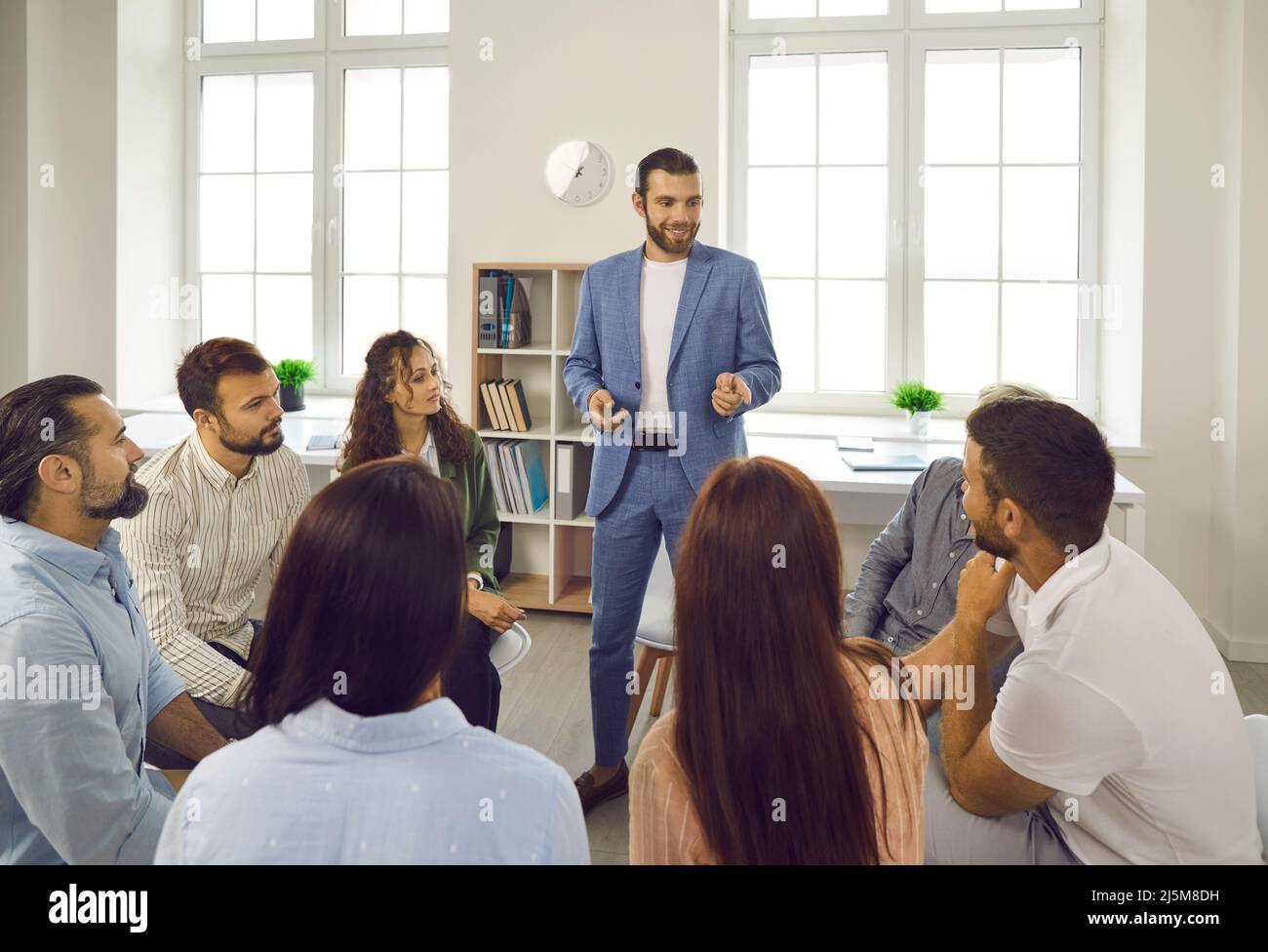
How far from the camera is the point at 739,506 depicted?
1.21m

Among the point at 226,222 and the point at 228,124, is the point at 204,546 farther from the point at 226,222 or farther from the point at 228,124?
the point at 228,124

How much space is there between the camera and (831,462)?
3.91m

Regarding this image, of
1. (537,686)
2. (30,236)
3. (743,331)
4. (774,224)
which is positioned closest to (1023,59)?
(774,224)

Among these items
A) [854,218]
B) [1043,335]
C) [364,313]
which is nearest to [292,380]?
[364,313]

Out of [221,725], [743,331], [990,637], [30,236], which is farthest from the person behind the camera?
[30,236]

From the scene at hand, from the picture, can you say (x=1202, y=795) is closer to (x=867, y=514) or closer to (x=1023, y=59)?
(x=867, y=514)

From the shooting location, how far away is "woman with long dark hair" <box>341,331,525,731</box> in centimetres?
248

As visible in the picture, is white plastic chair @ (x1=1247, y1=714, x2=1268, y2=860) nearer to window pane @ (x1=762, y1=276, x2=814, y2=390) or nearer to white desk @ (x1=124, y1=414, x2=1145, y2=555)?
white desk @ (x1=124, y1=414, x2=1145, y2=555)

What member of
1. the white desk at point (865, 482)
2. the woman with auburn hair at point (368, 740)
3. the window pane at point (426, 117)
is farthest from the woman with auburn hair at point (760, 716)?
the window pane at point (426, 117)

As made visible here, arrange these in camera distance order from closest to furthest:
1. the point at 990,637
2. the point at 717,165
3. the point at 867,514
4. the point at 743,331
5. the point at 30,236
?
the point at 990,637
the point at 743,331
the point at 867,514
the point at 717,165
the point at 30,236

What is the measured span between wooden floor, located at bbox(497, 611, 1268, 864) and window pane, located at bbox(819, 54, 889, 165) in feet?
7.60

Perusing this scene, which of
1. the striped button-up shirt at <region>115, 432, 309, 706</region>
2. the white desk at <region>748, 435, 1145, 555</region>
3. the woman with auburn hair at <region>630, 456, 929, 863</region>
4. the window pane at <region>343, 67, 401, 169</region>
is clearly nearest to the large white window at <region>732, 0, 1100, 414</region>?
the white desk at <region>748, 435, 1145, 555</region>

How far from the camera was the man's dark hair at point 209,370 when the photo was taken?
239 centimetres

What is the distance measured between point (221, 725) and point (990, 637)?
1487 millimetres
